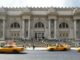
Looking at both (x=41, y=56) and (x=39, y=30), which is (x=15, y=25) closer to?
(x=39, y=30)

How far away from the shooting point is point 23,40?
102 m

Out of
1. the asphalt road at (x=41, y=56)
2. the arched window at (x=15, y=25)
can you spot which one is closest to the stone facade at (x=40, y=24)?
the arched window at (x=15, y=25)

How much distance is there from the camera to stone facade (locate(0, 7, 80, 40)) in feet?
355

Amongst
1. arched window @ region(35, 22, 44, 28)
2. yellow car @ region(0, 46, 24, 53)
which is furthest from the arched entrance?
yellow car @ region(0, 46, 24, 53)

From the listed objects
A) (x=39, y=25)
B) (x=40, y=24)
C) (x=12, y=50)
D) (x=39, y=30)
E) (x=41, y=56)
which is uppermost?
(x=40, y=24)

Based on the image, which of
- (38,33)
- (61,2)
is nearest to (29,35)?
(38,33)

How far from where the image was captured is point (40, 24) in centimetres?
10944

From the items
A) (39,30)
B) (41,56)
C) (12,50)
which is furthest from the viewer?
(39,30)

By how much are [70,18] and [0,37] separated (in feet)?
77.9

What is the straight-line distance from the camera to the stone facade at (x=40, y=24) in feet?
355

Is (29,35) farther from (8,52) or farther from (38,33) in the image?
(8,52)

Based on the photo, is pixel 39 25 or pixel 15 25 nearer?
pixel 15 25

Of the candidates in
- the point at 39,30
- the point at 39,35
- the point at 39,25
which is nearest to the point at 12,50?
the point at 39,30

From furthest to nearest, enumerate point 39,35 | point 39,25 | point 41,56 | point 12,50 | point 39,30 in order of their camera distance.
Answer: point 39,35, point 39,25, point 39,30, point 12,50, point 41,56
